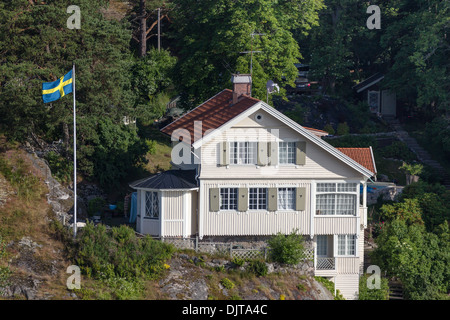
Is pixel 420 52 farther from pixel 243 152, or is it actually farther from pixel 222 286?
pixel 222 286

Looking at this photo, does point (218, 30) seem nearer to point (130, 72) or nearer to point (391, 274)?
point (130, 72)

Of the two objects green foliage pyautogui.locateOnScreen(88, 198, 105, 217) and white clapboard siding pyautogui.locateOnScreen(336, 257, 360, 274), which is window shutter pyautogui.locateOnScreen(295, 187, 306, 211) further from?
green foliage pyautogui.locateOnScreen(88, 198, 105, 217)

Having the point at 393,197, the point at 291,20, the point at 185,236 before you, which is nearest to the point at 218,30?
the point at 291,20

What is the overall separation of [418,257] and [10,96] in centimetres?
2330

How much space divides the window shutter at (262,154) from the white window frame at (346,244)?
5395 mm

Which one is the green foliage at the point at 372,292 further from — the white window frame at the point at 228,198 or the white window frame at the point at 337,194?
the white window frame at the point at 228,198

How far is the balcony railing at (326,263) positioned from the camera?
40.5 meters

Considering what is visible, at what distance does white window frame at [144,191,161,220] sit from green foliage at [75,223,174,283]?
5.07 ft

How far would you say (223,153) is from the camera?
3888cm

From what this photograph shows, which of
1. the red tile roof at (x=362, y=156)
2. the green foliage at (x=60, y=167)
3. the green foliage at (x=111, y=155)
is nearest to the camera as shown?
the red tile roof at (x=362, y=156)

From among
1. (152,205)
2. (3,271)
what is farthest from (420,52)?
(3,271)

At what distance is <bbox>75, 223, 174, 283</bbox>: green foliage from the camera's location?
36.4 metres

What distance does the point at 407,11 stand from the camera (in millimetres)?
66875

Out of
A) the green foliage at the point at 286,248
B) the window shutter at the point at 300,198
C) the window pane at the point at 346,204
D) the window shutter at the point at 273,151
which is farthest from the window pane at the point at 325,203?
the window shutter at the point at 273,151
